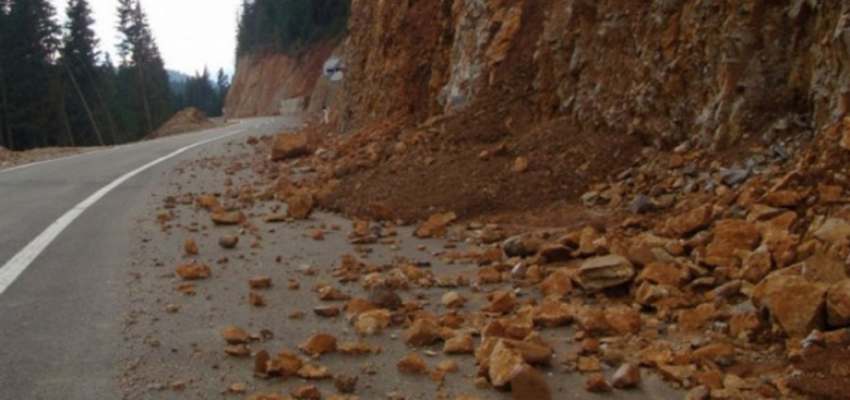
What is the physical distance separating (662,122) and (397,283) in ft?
12.8

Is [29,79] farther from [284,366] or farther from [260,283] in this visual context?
[284,366]

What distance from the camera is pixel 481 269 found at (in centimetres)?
633

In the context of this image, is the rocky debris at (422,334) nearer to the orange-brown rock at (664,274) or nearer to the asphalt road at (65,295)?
the orange-brown rock at (664,274)

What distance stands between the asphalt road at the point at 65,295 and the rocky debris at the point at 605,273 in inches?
116

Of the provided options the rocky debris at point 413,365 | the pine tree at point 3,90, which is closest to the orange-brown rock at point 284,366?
the rocky debris at point 413,365

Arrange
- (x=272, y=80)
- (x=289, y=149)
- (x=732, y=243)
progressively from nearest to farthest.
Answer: (x=732, y=243) < (x=289, y=149) < (x=272, y=80)

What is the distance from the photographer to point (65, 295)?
592 centimetres

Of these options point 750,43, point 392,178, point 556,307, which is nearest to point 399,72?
point 392,178

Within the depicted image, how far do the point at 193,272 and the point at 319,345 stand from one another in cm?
220

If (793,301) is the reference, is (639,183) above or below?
above

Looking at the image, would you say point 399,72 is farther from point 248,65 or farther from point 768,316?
point 248,65

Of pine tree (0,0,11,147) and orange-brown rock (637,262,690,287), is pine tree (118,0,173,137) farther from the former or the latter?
orange-brown rock (637,262,690,287)

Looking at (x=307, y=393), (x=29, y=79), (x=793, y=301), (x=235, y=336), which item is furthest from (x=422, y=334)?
(x=29, y=79)

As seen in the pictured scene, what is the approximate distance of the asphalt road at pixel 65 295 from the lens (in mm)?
4305
